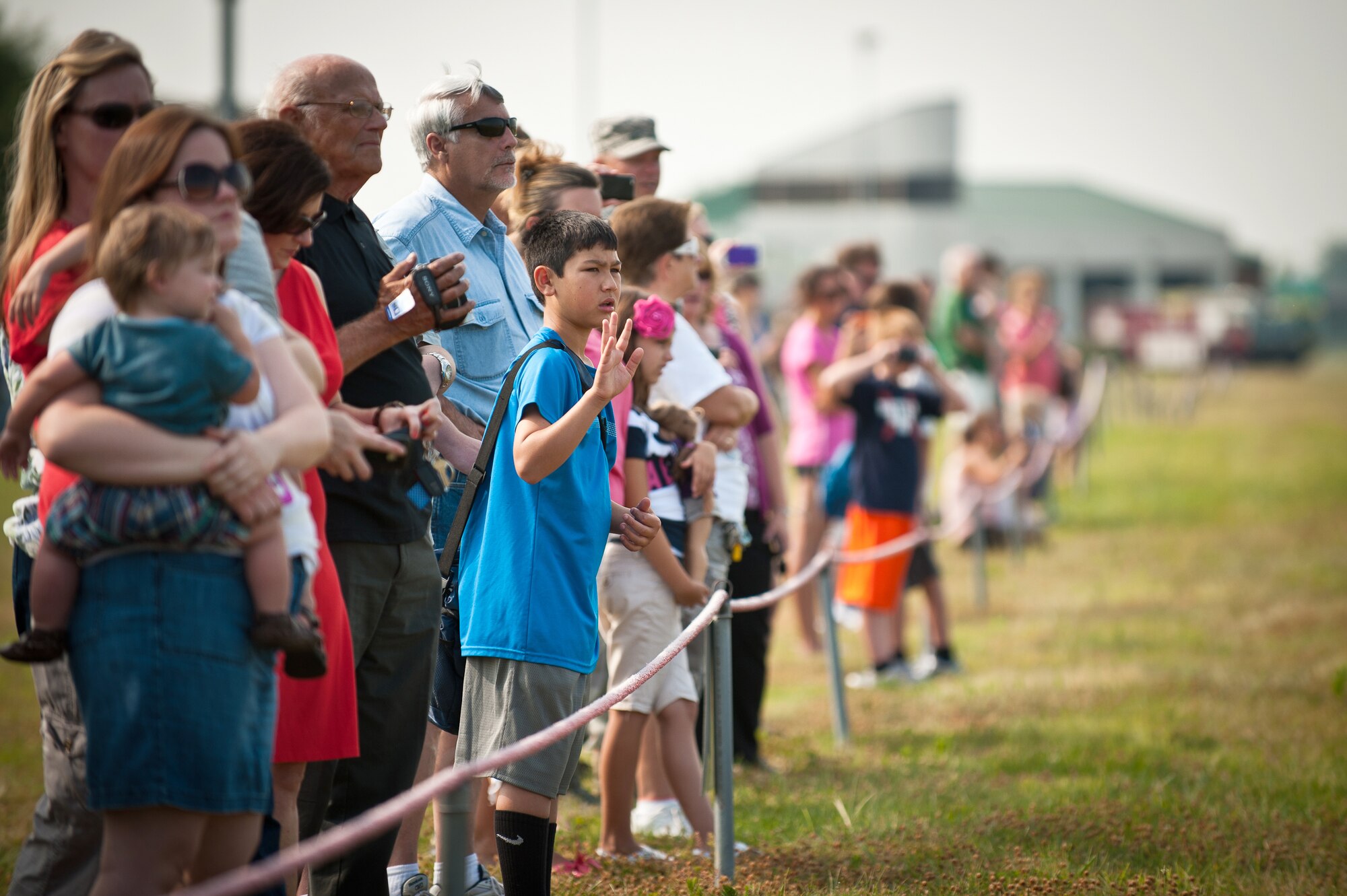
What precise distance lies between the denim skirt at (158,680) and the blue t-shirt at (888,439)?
6055 millimetres

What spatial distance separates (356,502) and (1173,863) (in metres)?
3.02

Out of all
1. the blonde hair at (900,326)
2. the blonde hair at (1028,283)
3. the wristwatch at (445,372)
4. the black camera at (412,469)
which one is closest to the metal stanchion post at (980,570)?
the blonde hair at (900,326)

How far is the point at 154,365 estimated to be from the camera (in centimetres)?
240

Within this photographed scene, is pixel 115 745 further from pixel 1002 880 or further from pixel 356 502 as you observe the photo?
pixel 1002 880

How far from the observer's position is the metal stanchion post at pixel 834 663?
22.7ft

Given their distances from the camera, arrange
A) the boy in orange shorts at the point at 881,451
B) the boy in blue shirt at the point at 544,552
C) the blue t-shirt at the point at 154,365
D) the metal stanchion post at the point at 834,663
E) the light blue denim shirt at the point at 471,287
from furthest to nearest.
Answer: the boy in orange shorts at the point at 881,451
the metal stanchion post at the point at 834,663
the light blue denim shirt at the point at 471,287
the boy in blue shirt at the point at 544,552
the blue t-shirt at the point at 154,365

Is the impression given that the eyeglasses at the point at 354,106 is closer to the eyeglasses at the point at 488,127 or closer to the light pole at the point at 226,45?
the eyeglasses at the point at 488,127

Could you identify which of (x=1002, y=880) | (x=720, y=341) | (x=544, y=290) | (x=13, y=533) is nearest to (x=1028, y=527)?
(x=720, y=341)

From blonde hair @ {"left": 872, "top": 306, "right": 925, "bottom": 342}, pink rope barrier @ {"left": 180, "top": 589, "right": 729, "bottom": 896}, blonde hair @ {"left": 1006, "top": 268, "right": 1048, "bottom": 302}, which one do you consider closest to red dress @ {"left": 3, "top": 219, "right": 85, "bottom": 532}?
pink rope barrier @ {"left": 180, "top": 589, "right": 729, "bottom": 896}

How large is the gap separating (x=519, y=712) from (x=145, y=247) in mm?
1522

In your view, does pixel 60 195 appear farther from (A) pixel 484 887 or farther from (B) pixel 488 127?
(A) pixel 484 887

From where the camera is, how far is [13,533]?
2.97 metres

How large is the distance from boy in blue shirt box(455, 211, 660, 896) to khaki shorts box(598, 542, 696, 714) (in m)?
0.84

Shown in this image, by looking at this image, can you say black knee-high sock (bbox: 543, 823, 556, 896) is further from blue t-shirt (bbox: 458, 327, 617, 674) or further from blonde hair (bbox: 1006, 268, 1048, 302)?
blonde hair (bbox: 1006, 268, 1048, 302)
